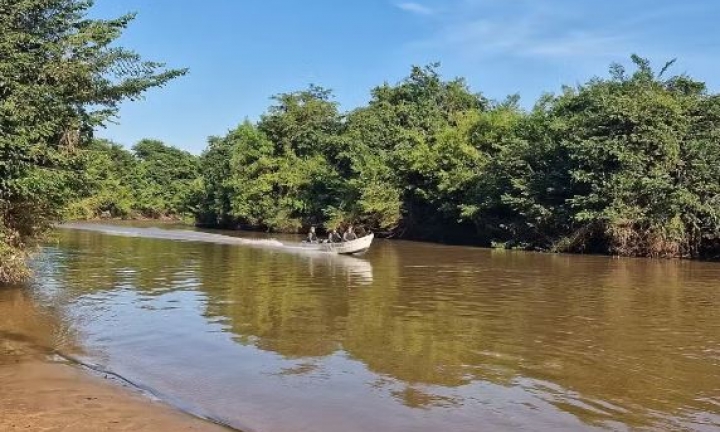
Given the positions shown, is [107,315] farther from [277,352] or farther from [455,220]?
[455,220]

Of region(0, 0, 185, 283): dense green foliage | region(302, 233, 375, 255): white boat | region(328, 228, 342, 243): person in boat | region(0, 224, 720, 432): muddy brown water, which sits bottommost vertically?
region(0, 224, 720, 432): muddy brown water

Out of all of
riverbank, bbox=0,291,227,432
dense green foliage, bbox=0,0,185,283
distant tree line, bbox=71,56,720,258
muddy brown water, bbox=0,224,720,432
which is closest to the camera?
riverbank, bbox=0,291,227,432

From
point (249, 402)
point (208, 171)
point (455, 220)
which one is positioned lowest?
point (249, 402)

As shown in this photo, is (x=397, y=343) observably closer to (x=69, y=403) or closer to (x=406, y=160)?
(x=69, y=403)

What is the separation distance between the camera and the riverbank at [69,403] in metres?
6.21

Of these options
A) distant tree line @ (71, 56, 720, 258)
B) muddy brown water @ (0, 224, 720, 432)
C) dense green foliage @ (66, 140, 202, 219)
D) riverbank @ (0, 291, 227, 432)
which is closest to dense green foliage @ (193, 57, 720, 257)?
distant tree line @ (71, 56, 720, 258)

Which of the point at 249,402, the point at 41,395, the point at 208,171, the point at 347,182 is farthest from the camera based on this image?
the point at 208,171

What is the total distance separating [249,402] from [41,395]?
Result: 2211 mm

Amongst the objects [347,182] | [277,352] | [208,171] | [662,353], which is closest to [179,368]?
[277,352]

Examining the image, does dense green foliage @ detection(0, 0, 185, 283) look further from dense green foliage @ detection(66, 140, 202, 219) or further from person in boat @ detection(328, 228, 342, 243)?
dense green foliage @ detection(66, 140, 202, 219)

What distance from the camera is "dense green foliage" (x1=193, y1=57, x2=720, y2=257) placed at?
30.4 m

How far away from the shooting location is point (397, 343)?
36.6ft

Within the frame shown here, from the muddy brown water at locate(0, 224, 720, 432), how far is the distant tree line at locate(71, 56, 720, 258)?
3.67 metres

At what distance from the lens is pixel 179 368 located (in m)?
9.31
